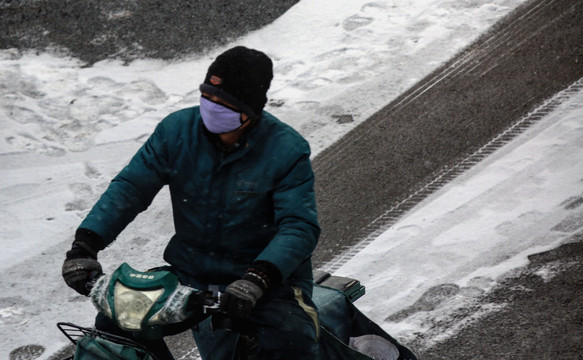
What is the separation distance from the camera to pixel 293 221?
3342 millimetres

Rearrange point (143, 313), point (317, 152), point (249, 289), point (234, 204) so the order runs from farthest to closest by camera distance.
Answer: point (317, 152)
point (234, 204)
point (249, 289)
point (143, 313)

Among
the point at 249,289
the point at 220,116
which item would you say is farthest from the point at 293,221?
the point at 220,116

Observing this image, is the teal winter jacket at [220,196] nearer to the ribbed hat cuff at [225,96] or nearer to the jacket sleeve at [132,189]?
the jacket sleeve at [132,189]

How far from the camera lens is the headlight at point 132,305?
293 centimetres

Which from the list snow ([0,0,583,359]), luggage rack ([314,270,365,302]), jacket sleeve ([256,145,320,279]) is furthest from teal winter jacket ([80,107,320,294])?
snow ([0,0,583,359])

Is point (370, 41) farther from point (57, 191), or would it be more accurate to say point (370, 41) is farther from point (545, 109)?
point (57, 191)

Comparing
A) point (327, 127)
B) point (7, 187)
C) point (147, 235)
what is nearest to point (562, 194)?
point (327, 127)

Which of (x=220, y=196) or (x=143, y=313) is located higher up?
(x=220, y=196)

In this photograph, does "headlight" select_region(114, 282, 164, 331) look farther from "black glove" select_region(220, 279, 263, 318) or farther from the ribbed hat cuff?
the ribbed hat cuff

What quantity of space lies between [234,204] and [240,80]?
1.60ft

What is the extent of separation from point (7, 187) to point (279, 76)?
2796 mm

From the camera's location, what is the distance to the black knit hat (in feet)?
10.8

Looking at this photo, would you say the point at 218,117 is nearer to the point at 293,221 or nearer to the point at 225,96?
the point at 225,96

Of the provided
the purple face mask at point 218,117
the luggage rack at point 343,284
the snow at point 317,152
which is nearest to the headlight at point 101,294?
the purple face mask at point 218,117
